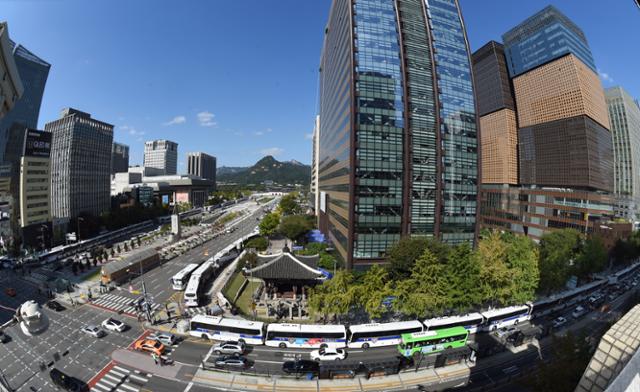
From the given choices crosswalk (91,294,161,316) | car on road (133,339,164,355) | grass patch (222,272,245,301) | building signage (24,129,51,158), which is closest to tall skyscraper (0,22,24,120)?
car on road (133,339,164,355)

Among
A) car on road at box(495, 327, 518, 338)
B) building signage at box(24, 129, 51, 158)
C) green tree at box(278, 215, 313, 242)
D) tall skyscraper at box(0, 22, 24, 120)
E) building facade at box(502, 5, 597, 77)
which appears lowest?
car on road at box(495, 327, 518, 338)

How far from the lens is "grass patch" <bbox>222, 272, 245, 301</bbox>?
49.3 meters

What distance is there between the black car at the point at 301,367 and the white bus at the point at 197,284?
73.6 feet

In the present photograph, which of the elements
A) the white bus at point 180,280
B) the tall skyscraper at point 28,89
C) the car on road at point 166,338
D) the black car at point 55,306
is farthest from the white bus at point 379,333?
the tall skyscraper at point 28,89

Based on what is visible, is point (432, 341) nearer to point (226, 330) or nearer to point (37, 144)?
point (226, 330)

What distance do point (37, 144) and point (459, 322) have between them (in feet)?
372

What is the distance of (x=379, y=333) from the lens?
112ft

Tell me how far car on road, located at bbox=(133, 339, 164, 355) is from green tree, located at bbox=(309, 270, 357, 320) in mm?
18340

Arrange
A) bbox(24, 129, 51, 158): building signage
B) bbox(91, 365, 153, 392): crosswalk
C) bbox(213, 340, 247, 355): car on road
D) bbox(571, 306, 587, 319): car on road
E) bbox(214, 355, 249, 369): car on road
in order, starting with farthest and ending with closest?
bbox(24, 129, 51, 158): building signage
bbox(571, 306, 587, 319): car on road
bbox(213, 340, 247, 355): car on road
bbox(214, 355, 249, 369): car on road
bbox(91, 365, 153, 392): crosswalk

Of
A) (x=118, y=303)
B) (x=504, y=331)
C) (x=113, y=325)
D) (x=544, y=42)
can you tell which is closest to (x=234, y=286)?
(x=118, y=303)

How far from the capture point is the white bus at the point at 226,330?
3412 centimetres

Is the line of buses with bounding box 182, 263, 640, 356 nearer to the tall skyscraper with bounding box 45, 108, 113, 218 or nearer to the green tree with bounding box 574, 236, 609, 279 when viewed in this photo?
the green tree with bounding box 574, 236, 609, 279

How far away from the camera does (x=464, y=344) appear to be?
112 ft

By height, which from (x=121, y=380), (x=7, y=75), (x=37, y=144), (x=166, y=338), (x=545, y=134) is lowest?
(x=121, y=380)
